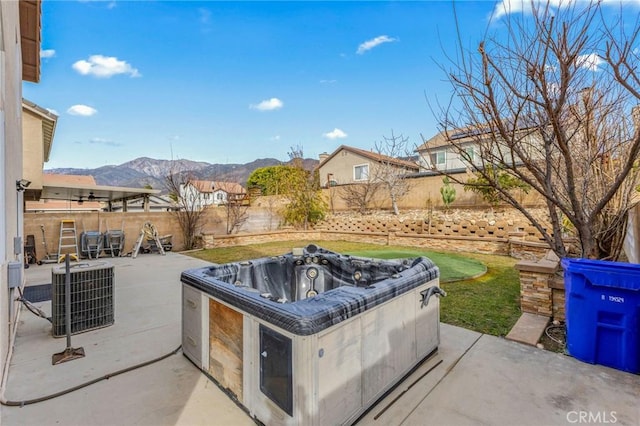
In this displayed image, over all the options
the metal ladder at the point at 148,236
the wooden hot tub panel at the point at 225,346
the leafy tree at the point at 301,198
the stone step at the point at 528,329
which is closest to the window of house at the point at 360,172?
the leafy tree at the point at 301,198

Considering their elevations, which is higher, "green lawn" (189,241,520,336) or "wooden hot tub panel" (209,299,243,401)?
"wooden hot tub panel" (209,299,243,401)

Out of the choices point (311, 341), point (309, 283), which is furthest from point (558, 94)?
point (309, 283)

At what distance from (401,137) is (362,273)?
12837 mm

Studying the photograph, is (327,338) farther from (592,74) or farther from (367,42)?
(367,42)

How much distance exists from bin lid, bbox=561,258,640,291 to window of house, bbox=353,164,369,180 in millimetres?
17232

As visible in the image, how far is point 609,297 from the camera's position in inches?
102

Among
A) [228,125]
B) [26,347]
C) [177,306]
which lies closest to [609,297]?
[177,306]

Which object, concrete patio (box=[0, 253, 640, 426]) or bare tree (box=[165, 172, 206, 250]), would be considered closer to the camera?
concrete patio (box=[0, 253, 640, 426])

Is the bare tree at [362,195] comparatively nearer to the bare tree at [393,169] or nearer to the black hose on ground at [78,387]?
the bare tree at [393,169]

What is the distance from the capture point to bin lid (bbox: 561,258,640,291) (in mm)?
2482

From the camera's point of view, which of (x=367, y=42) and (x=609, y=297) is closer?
(x=609, y=297)

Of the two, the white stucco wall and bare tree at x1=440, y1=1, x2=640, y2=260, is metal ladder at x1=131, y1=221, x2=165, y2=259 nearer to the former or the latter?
the white stucco wall

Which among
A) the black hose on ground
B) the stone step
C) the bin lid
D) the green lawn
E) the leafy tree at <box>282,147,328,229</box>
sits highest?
the leafy tree at <box>282,147,328,229</box>

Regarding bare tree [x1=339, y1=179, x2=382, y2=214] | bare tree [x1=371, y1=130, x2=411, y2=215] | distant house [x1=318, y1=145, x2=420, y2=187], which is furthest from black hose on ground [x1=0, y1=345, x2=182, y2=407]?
distant house [x1=318, y1=145, x2=420, y2=187]
